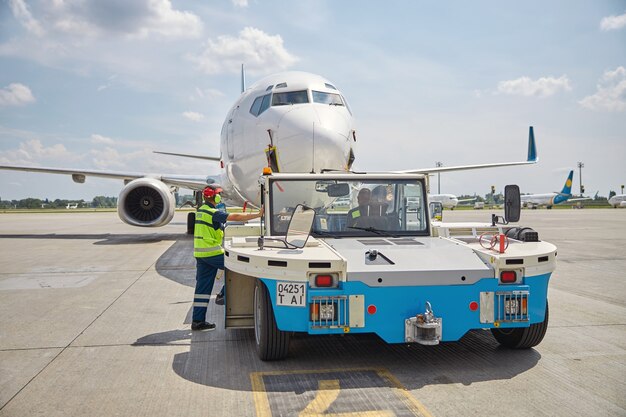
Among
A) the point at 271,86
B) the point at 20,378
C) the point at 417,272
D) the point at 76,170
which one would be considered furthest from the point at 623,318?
the point at 76,170

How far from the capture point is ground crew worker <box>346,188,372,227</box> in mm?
5844

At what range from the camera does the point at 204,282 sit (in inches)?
244

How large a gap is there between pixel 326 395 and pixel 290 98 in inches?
290

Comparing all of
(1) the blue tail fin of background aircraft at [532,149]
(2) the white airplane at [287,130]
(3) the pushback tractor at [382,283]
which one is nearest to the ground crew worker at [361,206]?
(3) the pushback tractor at [382,283]

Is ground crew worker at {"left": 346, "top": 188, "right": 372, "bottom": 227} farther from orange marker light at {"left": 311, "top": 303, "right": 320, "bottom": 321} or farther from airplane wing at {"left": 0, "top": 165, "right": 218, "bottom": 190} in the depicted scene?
airplane wing at {"left": 0, "top": 165, "right": 218, "bottom": 190}

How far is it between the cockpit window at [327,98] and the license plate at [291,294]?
660 centimetres

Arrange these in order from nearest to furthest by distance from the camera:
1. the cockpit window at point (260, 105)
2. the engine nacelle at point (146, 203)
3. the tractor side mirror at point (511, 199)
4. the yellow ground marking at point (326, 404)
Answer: the yellow ground marking at point (326, 404)
the tractor side mirror at point (511, 199)
the cockpit window at point (260, 105)
the engine nacelle at point (146, 203)

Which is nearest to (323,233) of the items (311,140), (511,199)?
(511,199)

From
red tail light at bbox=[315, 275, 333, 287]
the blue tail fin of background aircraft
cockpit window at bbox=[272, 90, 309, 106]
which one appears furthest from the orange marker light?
the blue tail fin of background aircraft

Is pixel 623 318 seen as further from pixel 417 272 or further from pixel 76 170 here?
pixel 76 170

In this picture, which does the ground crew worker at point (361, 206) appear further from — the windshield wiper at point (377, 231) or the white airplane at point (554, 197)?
the white airplane at point (554, 197)

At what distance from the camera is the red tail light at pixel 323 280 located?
4.30 meters

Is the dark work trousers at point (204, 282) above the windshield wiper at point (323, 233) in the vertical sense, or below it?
below

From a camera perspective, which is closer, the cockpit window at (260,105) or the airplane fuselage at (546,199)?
the cockpit window at (260,105)
